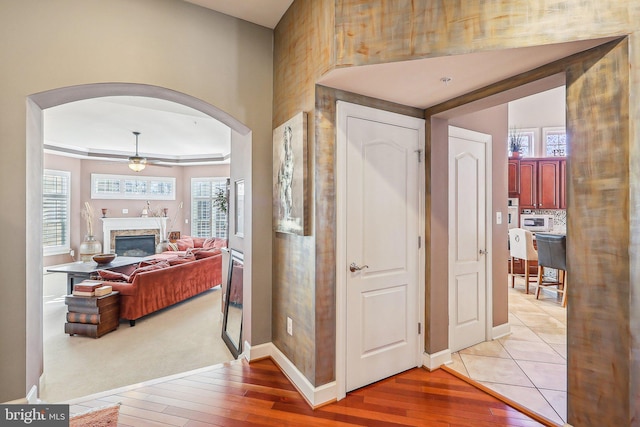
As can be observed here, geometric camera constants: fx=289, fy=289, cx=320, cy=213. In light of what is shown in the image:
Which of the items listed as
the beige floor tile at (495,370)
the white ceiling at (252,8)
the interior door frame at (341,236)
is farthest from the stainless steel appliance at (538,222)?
the white ceiling at (252,8)

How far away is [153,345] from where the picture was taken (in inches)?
143

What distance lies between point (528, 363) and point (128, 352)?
432 cm

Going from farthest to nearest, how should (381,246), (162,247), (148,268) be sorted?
(162,247) → (148,268) → (381,246)

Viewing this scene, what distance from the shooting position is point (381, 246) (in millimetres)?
2438

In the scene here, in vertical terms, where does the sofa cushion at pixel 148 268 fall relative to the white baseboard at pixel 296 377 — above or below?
above

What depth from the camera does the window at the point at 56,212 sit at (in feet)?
23.8

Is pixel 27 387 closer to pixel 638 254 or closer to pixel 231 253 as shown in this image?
pixel 231 253

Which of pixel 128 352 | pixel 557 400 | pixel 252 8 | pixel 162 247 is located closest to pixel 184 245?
pixel 162 247

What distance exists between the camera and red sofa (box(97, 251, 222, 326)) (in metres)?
4.20

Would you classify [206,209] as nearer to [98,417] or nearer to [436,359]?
[98,417]

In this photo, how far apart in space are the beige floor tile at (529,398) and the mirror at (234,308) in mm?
2505

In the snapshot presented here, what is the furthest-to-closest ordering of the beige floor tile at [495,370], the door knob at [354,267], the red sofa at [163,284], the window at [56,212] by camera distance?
the window at [56,212] → the red sofa at [163,284] → the beige floor tile at [495,370] → the door knob at [354,267]

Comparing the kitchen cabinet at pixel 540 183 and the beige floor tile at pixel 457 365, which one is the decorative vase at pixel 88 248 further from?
the kitchen cabinet at pixel 540 183

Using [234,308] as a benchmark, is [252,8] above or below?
above
